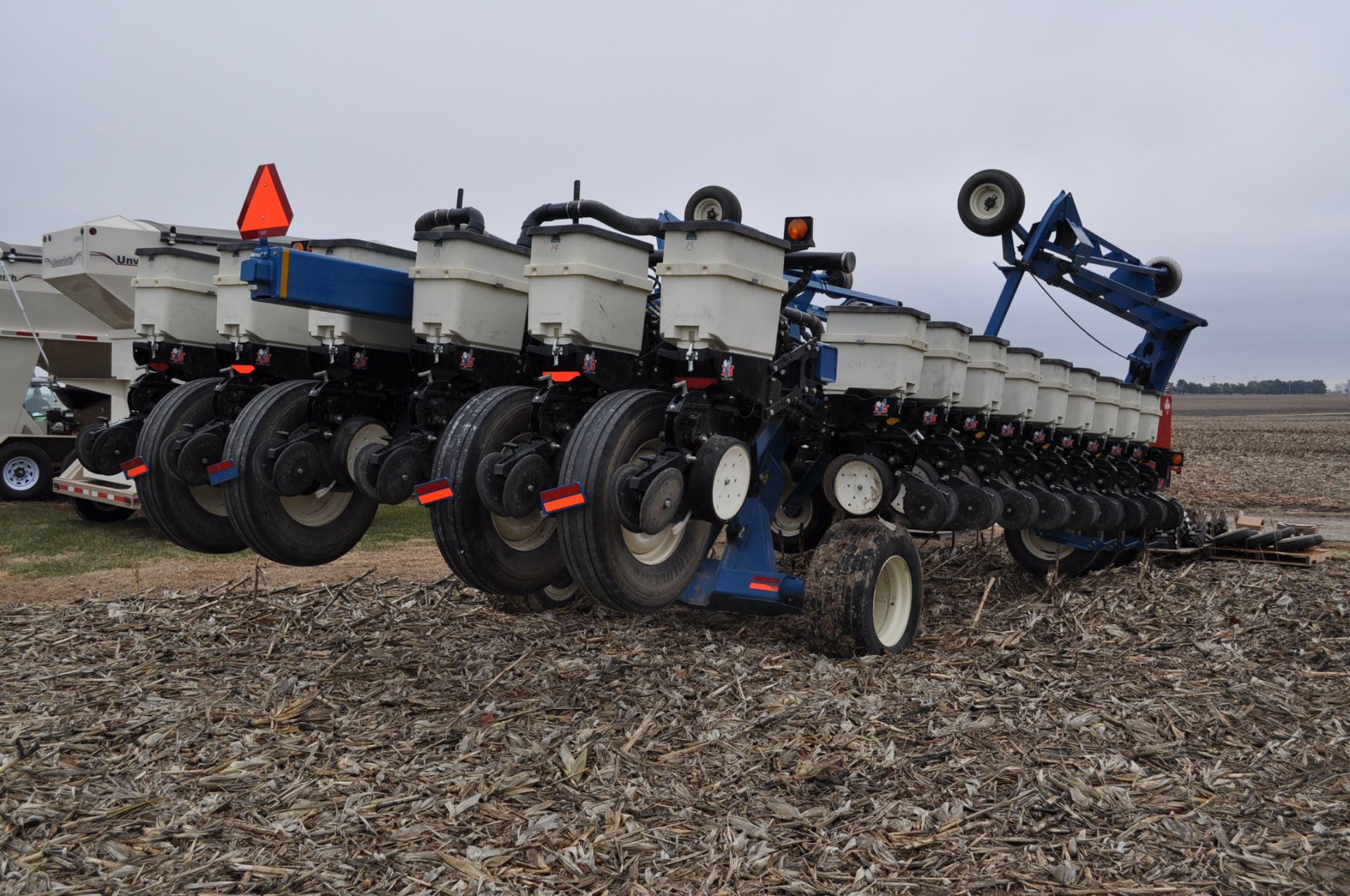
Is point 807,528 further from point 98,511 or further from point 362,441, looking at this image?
point 98,511

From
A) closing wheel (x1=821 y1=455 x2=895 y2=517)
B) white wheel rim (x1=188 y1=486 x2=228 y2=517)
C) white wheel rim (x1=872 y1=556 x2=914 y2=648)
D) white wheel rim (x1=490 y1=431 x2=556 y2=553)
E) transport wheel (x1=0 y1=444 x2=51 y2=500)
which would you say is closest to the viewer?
white wheel rim (x1=490 y1=431 x2=556 y2=553)

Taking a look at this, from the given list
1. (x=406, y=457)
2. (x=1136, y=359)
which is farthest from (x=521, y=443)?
(x=1136, y=359)

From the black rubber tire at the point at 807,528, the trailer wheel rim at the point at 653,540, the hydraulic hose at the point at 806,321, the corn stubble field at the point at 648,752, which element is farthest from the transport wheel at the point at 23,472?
the trailer wheel rim at the point at 653,540

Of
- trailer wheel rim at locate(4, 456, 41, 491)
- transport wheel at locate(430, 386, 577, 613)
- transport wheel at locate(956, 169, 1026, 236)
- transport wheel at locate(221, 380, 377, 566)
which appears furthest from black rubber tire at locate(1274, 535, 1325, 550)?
trailer wheel rim at locate(4, 456, 41, 491)

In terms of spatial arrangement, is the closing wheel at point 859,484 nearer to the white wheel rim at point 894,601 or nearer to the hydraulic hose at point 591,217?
the white wheel rim at point 894,601

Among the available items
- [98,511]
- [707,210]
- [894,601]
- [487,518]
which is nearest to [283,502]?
[487,518]

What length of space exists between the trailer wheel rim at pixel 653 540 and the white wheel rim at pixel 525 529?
46cm

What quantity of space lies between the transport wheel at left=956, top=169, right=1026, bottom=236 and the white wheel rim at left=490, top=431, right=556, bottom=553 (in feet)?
18.9

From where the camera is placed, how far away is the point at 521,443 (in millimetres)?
5992

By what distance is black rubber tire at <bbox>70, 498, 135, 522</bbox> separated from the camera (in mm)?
14234

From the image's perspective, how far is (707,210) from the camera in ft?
22.4

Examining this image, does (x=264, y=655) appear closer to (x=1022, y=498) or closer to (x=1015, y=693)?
(x=1015, y=693)

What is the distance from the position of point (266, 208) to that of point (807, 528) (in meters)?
5.30

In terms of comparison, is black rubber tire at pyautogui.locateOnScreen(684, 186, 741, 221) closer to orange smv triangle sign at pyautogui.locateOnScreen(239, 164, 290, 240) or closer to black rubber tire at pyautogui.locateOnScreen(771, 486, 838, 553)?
orange smv triangle sign at pyautogui.locateOnScreen(239, 164, 290, 240)
